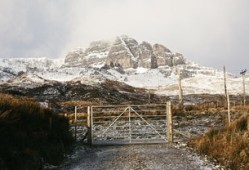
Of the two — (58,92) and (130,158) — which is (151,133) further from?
(58,92)

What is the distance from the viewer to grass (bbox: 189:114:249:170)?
13098 millimetres

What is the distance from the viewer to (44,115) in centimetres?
1872

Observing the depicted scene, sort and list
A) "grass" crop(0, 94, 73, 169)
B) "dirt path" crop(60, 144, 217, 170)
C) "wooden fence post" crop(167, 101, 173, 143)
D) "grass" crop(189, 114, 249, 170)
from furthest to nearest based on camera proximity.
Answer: "wooden fence post" crop(167, 101, 173, 143) < "dirt path" crop(60, 144, 217, 170) < "grass" crop(189, 114, 249, 170) < "grass" crop(0, 94, 73, 169)

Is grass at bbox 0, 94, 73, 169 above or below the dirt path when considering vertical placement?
above

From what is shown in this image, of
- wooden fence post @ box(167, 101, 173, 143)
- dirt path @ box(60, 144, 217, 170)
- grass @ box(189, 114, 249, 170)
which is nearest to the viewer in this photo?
grass @ box(189, 114, 249, 170)

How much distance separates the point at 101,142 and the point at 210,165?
11.2 m

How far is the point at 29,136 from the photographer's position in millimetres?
15156

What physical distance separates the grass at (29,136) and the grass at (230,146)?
5.78 m

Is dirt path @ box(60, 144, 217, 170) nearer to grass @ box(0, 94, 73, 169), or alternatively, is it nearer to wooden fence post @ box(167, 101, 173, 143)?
grass @ box(0, 94, 73, 169)

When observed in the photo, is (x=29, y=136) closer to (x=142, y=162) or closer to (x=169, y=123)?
(x=142, y=162)

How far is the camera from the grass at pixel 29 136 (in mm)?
12523

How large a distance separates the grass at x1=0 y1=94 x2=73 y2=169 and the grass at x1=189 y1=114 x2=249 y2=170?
227 inches

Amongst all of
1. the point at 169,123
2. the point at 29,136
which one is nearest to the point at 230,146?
the point at 29,136

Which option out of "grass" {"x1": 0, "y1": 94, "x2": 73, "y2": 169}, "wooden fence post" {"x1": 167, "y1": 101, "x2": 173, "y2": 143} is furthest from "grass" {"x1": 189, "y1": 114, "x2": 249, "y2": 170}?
"grass" {"x1": 0, "y1": 94, "x2": 73, "y2": 169}
